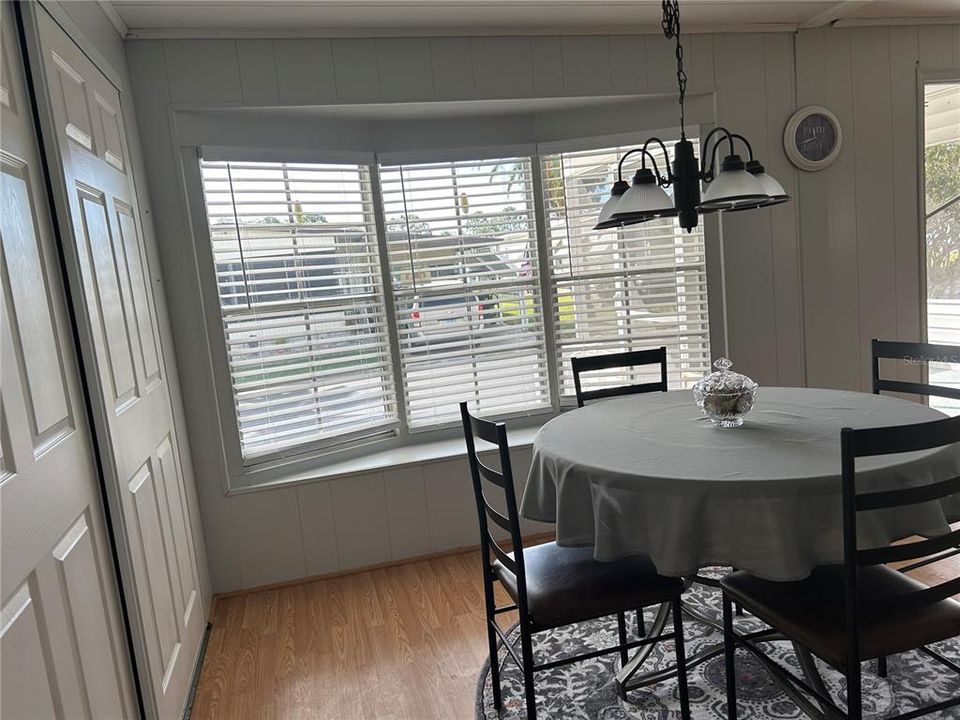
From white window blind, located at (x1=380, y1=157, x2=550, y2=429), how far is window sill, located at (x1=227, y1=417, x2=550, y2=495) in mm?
141

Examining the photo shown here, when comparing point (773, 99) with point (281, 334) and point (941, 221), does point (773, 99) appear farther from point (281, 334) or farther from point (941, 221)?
point (281, 334)

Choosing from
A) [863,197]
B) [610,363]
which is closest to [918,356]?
[610,363]

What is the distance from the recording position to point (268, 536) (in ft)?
9.84

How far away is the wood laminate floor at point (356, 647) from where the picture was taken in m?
2.17

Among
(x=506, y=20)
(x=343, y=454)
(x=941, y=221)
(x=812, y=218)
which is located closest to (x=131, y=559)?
(x=343, y=454)

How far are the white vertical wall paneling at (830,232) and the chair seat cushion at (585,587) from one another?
216 cm

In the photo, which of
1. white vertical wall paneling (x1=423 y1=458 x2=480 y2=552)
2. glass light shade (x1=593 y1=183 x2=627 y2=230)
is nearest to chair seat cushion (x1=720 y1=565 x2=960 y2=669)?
glass light shade (x1=593 y1=183 x2=627 y2=230)

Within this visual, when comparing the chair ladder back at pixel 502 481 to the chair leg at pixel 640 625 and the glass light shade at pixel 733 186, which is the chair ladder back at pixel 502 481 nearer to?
the chair leg at pixel 640 625

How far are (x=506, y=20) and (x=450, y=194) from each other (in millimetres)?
830

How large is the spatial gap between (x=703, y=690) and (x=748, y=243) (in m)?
2.21

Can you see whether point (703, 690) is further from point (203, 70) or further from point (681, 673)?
point (203, 70)

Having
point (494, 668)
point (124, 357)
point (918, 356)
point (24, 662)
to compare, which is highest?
point (124, 357)

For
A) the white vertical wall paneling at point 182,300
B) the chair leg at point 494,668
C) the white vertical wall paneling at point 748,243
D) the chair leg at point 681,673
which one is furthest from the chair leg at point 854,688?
the white vertical wall paneling at point 182,300

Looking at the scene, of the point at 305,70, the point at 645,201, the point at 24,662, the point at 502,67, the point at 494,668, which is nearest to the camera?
the point at 24,662
